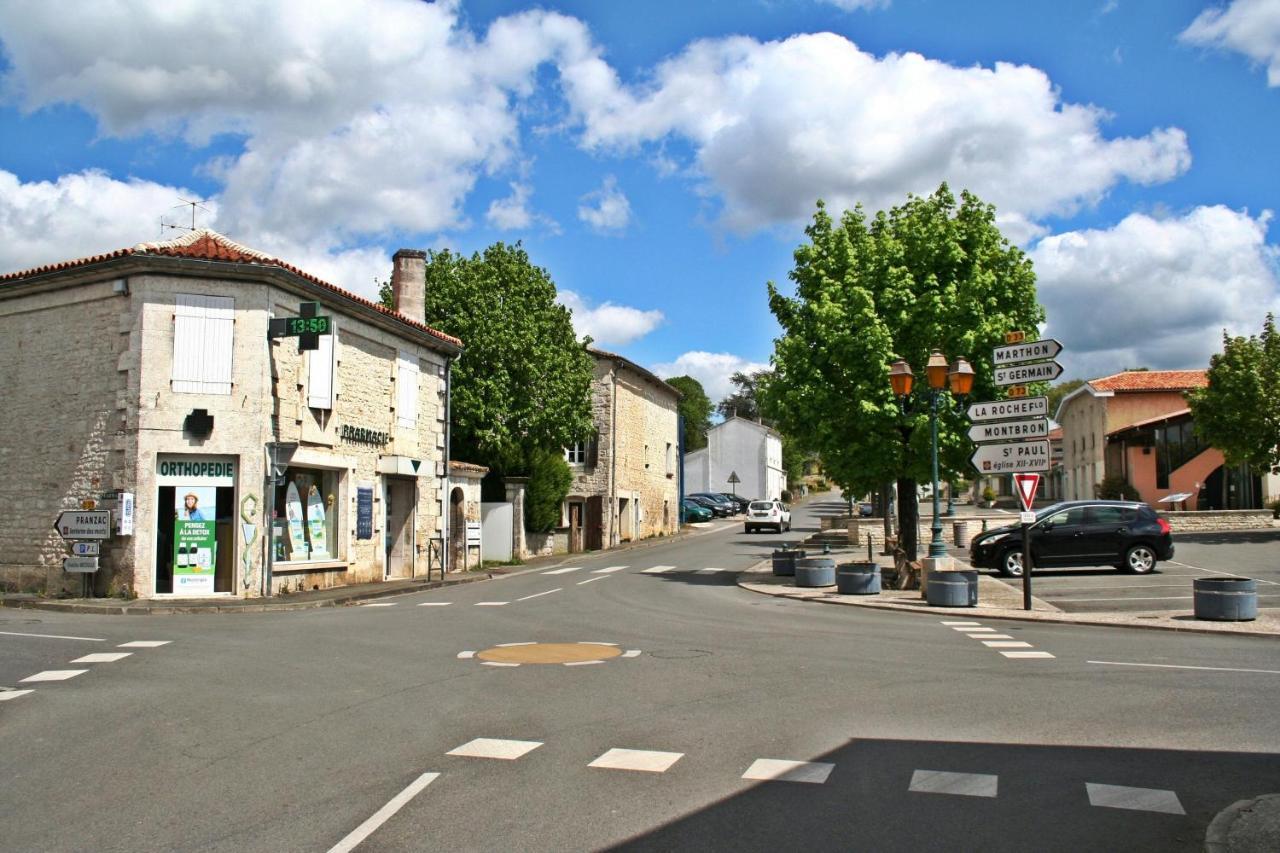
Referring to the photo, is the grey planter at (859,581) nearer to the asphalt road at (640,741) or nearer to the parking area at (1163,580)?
the parking area at (1163,580)

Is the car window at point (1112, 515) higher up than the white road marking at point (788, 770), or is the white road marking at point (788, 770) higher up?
the car window at point (1112, 515)

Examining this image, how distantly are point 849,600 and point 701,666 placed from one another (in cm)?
893

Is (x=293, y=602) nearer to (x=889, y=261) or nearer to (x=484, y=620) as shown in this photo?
(x=484, y=620)

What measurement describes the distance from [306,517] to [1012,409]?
14275mm

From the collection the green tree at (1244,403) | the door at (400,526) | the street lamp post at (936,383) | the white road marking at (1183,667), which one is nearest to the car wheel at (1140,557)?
the street lamp post at (936,383)

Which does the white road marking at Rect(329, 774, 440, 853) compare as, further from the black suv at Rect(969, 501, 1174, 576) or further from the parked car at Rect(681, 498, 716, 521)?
the parked car at Rect(681, 498, 716, 521)

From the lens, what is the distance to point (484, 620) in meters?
15.0

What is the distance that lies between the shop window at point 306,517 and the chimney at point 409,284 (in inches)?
283

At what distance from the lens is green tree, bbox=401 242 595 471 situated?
33.5m

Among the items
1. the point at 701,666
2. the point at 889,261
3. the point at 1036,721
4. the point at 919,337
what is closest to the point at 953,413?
the point at 919,337

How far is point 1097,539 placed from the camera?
2156 centimetres

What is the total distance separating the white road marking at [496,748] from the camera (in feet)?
21.6

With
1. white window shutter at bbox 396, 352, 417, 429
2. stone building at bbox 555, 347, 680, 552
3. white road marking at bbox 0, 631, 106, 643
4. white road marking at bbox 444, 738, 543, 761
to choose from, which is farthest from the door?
white road marking at bbox 444, 738, 543, 761

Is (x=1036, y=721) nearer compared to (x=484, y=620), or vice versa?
(x=1036, y=721)
